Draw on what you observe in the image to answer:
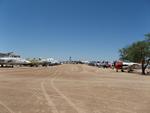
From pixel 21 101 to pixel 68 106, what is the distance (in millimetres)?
2193

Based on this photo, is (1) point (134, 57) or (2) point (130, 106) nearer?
(2) point (130, 106)

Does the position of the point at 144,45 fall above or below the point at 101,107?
above

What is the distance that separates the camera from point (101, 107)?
11.6 m

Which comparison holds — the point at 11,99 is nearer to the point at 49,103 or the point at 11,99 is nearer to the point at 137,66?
the point at 49,103

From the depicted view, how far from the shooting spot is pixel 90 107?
38.0ft

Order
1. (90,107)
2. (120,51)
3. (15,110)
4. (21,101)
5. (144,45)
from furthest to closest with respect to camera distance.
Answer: (120,51) → (144,45) → (21,101) → (90,107) → (15,110)

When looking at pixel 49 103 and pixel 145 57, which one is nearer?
A: pixel 49 103

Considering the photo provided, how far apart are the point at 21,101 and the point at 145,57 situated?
45780 mm

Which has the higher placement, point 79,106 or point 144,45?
point 144,45

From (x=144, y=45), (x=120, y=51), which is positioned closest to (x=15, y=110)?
(x=144, y=45)

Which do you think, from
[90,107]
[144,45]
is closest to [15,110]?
[90,107]

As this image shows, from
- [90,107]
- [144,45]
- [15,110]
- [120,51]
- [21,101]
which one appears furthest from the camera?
[120,51]

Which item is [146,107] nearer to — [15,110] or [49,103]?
[49,103]

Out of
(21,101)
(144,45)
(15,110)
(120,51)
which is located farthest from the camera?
(120,51)
